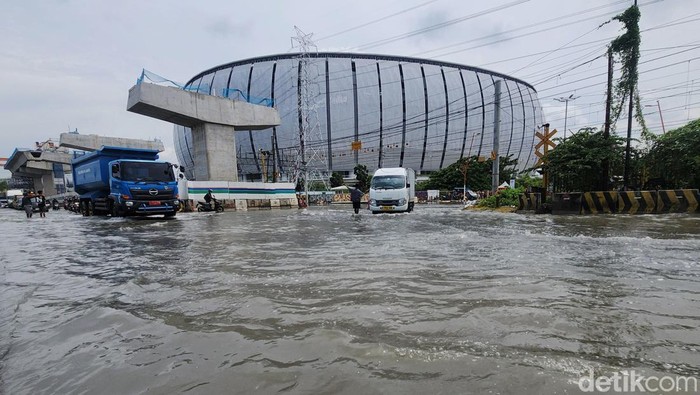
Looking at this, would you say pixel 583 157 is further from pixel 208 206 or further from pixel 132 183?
pixel 208 206

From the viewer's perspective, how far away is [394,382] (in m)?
1.97

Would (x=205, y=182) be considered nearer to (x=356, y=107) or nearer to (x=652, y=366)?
(x=652, y=366)

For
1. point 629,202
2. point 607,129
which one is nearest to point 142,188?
point 629,202

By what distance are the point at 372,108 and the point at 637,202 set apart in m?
56.3

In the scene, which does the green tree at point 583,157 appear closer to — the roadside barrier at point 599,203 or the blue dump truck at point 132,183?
the roadside barrier at point 599,203

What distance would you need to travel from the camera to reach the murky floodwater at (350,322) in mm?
2074

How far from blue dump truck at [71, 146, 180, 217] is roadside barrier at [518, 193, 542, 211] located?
1738cm

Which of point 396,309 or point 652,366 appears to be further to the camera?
point 396,309

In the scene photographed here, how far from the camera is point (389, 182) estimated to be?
57.5 feet

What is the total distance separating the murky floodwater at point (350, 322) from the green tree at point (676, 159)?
16087 millimetres

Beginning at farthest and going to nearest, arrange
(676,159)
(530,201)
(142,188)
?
1. (530,201)
2. (676,159)
3. (142,188)

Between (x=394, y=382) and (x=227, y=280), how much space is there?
3.03 m

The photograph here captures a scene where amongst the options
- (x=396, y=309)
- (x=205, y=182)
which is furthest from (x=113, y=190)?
(x=396, y=309)

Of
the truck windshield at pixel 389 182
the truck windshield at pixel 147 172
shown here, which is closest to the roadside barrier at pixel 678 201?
the truck windshield at pixel 389 182
